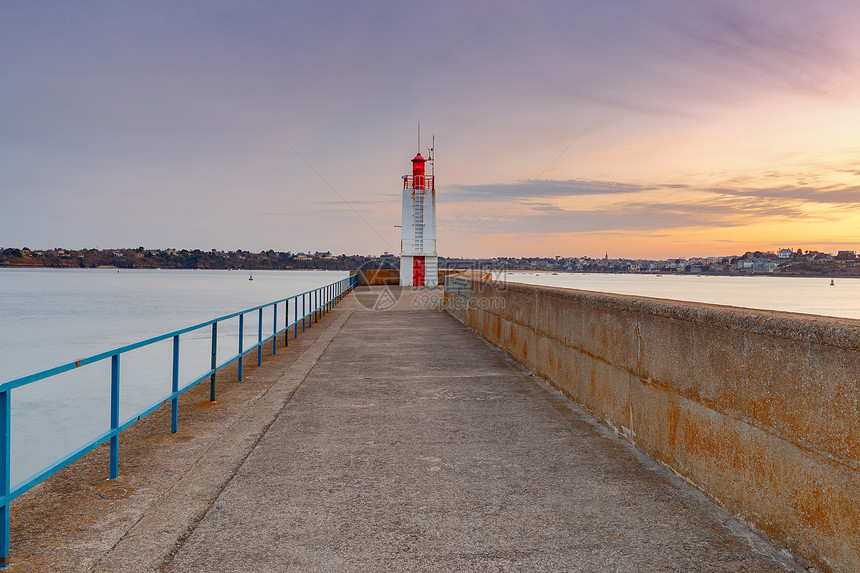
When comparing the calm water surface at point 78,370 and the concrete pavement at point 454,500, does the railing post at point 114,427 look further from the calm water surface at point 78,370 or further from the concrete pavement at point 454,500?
the calm water surface at point 78,370

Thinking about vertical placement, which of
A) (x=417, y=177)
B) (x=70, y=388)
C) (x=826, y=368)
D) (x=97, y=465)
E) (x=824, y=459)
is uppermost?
(x=417, y=177)

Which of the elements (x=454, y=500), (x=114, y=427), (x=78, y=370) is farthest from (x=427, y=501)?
(x=78, y=370)

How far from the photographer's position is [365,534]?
12.2 ft

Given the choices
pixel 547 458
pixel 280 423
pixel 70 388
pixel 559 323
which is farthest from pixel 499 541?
pixel 70 388

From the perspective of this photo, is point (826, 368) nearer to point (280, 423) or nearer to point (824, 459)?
point (824, 459)

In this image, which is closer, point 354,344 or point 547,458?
point 547,458

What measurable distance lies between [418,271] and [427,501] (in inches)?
1336

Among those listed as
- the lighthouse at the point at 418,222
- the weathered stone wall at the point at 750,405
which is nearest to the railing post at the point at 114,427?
the weathered stone wall at the point at 750,405

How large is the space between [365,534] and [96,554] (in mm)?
1568

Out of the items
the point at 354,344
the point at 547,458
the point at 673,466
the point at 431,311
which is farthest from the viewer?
the point at 431,311

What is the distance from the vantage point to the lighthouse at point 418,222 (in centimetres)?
3656

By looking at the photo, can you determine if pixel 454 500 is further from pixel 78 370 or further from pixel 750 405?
pixel 78 370

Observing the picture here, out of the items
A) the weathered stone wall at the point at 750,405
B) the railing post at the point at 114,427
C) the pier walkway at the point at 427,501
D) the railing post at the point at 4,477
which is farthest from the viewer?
the railing post at the point at 114,427

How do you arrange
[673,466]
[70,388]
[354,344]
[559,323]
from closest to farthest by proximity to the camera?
[673,466] < [559,323] < [354,344] < [70,388]
